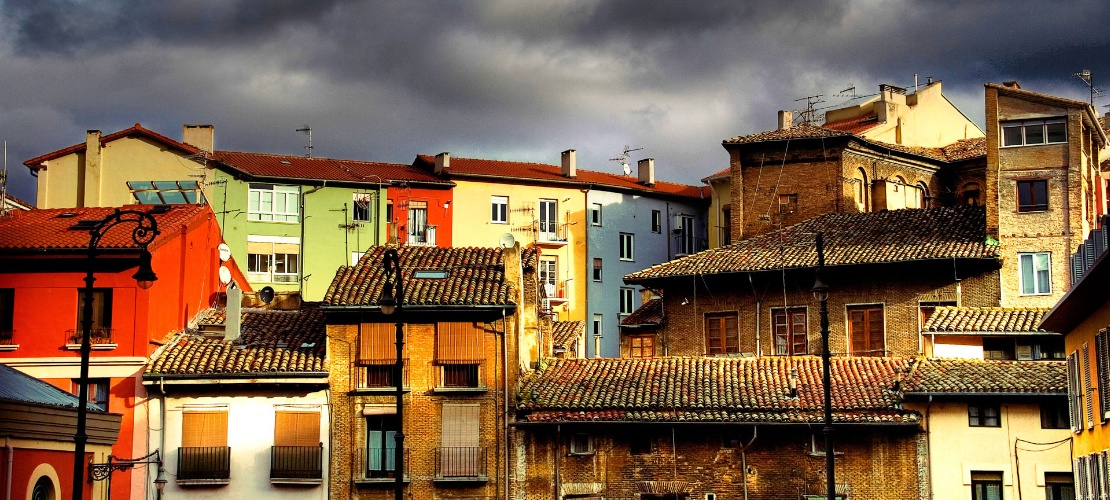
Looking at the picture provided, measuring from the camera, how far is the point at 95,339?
41.7 meters

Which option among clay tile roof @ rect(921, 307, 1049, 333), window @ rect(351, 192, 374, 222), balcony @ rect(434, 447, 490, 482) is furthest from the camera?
window @ rect(351, 192, 374, 222)

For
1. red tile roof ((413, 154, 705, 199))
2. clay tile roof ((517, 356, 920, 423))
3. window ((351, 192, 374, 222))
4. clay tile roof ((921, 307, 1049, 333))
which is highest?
red tile roof ((413, 154, 705, 199))

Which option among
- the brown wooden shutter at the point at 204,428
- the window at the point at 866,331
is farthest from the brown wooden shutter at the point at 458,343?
the window at the point at 866,331

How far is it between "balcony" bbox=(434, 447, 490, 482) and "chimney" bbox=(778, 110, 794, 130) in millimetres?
34899

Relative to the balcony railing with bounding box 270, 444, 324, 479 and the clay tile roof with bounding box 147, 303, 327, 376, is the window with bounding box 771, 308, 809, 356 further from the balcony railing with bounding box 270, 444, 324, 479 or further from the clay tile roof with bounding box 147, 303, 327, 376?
the balcony railing with bounding box 270, 444, 324, 479

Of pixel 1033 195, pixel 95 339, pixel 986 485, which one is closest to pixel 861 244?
pixel 1033 195

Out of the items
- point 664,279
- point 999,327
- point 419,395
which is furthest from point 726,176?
point 419,395

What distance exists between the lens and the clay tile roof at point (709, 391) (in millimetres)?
39469

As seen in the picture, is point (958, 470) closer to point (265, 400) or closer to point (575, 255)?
point (265, 400)

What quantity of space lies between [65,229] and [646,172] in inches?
1636

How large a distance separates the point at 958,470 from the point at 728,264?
50.4ft

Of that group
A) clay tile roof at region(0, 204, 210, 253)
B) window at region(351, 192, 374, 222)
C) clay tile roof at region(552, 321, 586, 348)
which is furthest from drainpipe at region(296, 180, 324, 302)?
clay tile roof at region(0, 204, 210, 253)

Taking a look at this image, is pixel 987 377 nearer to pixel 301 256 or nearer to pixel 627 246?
pixel 301 256

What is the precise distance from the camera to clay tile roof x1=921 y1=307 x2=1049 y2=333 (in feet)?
148
